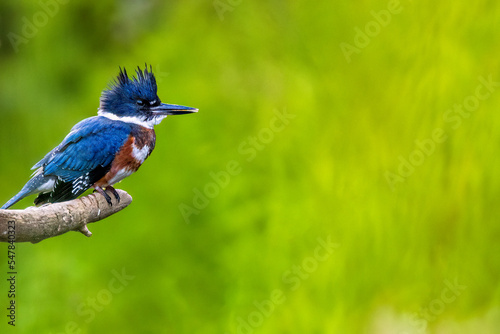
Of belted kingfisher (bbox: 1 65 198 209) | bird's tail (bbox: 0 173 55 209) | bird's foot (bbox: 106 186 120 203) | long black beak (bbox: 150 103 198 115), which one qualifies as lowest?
bird's tail (bbox: 0 173 55 209)

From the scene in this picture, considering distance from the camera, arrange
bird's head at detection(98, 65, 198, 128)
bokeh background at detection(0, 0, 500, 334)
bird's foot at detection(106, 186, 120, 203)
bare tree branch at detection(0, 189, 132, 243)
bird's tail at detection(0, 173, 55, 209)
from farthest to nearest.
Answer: bokeh background at detection(0, 0, 500, 334), bird's head at detection(98, 65, 198, 128), bird's foot at detection(106, 186, 120, 203), bird's tail at detection(0, 173, 55, 209), bare tree branch at detection(0, 189, 132, 243)

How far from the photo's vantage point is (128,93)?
5.08ft

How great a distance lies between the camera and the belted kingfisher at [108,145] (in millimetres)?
1309

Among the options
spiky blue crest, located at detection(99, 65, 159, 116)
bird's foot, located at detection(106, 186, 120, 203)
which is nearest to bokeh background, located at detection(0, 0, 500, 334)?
spiky blue crest, located at detection(99, 65, 159, 116)

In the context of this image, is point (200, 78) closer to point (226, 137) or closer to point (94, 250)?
point (226, 137)

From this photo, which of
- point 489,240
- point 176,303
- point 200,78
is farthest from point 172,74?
point 489,240

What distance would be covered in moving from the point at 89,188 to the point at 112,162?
9 cm

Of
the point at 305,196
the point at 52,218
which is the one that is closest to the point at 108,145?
the point at 52,218

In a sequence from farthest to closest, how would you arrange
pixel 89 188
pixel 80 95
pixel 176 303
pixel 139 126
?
pixel 80 95
pixel 176 303
pixel 139 126
pixel 89 188

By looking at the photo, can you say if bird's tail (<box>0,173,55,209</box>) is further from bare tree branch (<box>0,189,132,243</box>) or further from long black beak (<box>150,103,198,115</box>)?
long black beak (<box>150,103,198,115</box>)

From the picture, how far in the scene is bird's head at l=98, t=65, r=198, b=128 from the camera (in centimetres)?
154

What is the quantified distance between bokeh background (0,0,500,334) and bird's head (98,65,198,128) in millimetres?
423

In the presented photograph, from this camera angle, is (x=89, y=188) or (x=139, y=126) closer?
(x=89, y=188)

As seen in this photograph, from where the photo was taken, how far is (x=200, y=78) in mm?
2088
